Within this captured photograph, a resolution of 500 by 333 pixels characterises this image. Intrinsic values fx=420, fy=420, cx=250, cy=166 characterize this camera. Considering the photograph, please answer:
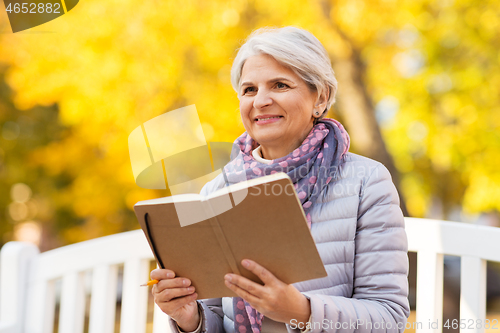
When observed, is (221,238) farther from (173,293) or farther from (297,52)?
(297,52)

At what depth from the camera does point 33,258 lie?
2066 mm

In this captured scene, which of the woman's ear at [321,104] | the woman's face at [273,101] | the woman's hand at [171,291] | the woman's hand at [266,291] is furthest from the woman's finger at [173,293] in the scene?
the woman's ear at [321,104]

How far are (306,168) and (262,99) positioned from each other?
277 millimetres

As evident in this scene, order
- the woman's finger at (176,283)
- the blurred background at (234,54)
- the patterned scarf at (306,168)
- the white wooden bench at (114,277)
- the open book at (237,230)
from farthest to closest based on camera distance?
the blurred background at (234,54)
the white wooden bench at (114,277)
the patterned scarf at (306,168)
the woman's finger at (176,283)
the open book at (237,230)

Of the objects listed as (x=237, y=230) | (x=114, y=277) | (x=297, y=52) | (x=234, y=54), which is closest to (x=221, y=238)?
(x=237, y=230)

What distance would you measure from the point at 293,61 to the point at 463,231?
87 centimetres

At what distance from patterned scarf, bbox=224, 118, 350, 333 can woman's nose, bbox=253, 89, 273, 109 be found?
7.6 inches

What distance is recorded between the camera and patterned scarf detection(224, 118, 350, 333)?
1393 millimetres

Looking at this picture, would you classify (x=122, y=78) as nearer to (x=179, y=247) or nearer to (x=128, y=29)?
(x=128, y=29)

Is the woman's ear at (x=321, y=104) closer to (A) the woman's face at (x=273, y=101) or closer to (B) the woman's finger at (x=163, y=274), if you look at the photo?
(A) the woman's face at (x=273, y=101)

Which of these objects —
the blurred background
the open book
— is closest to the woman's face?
the open book

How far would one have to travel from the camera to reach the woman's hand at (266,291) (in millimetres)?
1026

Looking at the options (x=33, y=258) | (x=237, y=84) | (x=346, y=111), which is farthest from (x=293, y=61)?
(x=346, y=111)

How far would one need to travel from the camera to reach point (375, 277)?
1258 mm
